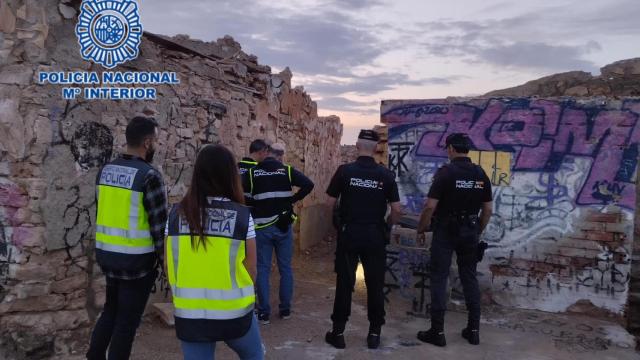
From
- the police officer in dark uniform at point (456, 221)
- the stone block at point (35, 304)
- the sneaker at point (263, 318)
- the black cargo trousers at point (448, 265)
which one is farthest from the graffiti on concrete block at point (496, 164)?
the stone block at point (35, 304)

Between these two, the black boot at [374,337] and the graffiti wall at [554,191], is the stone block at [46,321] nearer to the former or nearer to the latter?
the black boot at [374,337]

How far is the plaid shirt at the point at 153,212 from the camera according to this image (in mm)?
3342

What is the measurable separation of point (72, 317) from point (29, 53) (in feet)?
7.91

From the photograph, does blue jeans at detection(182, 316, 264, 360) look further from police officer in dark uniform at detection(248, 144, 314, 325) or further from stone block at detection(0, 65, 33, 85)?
stone block at detection(0, 65, 33, 85)

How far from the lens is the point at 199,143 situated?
597 cm

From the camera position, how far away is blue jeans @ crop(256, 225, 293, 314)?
525cm

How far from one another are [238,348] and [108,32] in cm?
355

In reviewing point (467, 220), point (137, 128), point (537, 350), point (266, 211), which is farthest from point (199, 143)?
point (537, 350)

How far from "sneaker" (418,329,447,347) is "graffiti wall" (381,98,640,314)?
63.2 inches

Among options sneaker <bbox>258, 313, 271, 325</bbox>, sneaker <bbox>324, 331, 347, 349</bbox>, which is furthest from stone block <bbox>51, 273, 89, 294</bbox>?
sneaker <bbox>324, 331, 347, 349</bbox>

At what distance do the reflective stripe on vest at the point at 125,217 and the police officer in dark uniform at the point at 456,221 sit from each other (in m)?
2.78

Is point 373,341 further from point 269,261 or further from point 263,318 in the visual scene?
point 269,261

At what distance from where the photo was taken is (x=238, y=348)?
2.69 metres

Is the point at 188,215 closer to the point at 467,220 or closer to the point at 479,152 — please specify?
the point at 467,220
